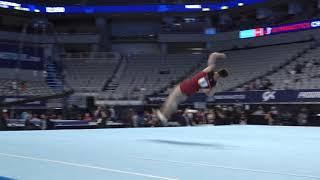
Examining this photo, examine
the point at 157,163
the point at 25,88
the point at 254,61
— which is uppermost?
the point at 157,163

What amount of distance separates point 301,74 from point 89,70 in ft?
60.9

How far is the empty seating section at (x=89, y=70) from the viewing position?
141ft

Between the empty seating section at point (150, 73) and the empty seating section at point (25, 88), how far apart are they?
5.01m

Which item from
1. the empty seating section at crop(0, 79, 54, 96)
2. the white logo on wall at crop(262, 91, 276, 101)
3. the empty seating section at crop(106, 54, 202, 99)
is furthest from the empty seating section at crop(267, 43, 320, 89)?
the empty seating section at crop(0, 79, 54, 96)

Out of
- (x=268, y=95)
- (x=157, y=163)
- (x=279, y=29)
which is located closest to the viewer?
(x=157, y=163)

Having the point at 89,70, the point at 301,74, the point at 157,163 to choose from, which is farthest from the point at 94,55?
the point at 157,163

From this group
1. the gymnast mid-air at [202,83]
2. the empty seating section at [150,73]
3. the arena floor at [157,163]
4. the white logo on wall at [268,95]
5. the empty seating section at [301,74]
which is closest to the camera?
the arena floor at [157,163]

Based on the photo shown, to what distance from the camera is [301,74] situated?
33.8m

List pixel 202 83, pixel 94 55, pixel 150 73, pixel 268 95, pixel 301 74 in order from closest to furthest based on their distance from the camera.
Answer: pixel 202 83 < pixel 268 95 < pixel 301 74 < pixel 150 73 < pixel 94 55

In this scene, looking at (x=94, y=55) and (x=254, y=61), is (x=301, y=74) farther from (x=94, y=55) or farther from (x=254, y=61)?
(x=94, y=55)

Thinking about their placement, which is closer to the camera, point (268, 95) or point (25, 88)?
point (268, 95)

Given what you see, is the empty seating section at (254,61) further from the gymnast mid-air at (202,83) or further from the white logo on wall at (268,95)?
the gymnast mid-air at (202,83)

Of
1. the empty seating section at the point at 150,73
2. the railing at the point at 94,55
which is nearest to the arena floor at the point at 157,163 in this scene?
the empty seating section at the point at 150,73

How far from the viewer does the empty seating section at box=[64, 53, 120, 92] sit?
42.9 m
